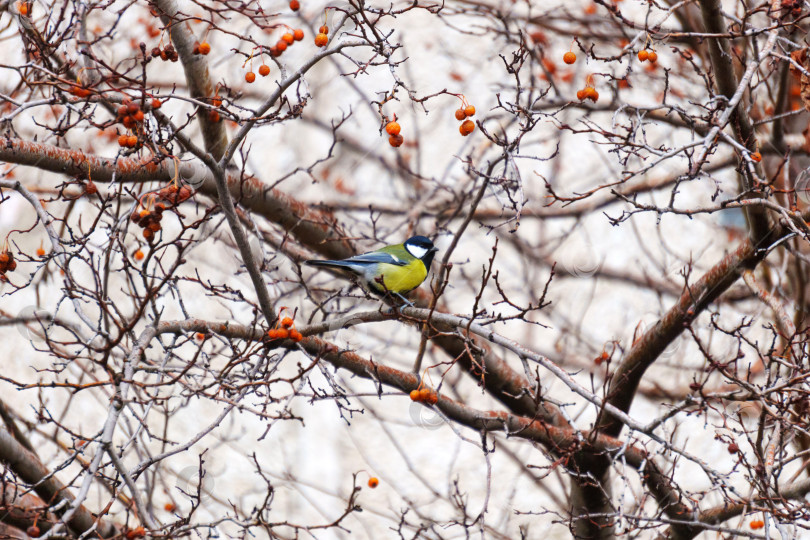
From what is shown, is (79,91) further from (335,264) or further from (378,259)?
(378,259)

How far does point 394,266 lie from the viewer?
3.72 meters

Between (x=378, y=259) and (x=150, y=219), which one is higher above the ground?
(x=378, y=259)

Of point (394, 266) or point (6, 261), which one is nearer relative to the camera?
point (6, 261)

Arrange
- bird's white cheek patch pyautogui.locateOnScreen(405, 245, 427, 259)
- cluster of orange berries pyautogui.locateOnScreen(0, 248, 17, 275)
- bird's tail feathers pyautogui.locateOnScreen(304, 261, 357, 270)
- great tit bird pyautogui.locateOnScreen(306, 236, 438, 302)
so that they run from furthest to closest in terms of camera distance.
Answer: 1. bird's white cheek patch pyautogui.locateOnScreen(405, 245, 427, 259)
2. great tit bird pyautogui.locateOnScreen(306, 236, 438, 302)
3. bird's tail feathers pyautogui.locateOnScreen(304, 261, 357, 270)
4. cluster of orange berries pyautogui.locateOnScreen(0, 248, 17, 275)

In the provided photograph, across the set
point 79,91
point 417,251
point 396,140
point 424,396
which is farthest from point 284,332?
point 417,251

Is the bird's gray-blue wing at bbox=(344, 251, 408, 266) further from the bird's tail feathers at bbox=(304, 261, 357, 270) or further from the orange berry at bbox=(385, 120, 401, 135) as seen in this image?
the orange berry at bbox=(385, 120, 401, 135)

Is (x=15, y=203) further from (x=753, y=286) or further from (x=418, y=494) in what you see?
(x=753, y=286)

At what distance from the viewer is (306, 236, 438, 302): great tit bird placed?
11.7ft

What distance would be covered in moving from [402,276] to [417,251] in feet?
1.14

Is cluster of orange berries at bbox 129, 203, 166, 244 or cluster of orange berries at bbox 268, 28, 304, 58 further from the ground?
cluster of orange berries at bbox 268, 28, 304, 58

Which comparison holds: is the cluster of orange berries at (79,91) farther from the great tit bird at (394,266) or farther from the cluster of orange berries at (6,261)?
the great tit bird at (394,266)

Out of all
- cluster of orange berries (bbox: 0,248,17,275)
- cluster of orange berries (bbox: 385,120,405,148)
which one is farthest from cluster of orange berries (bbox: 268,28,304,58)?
cluster of orange berries (bbox: 0,248,17,275)

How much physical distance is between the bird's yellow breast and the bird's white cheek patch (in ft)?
0.34

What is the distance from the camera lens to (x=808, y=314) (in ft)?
14.6
